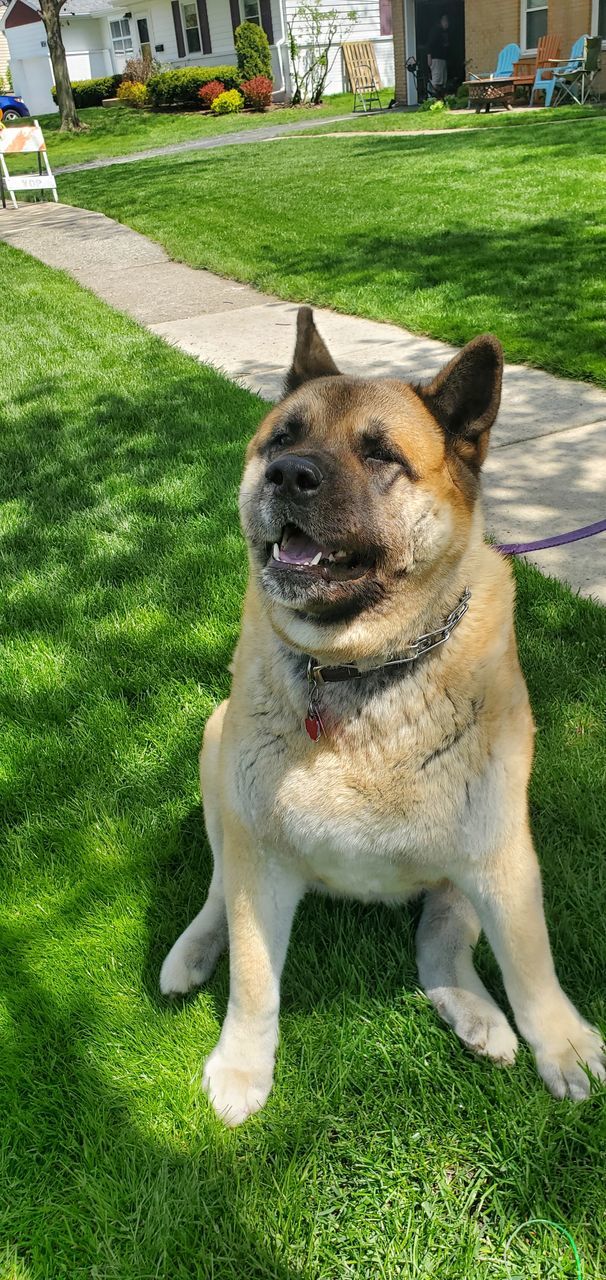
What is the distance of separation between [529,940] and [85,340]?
7535 millimetres

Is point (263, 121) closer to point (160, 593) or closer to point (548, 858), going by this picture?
point (160, 593)

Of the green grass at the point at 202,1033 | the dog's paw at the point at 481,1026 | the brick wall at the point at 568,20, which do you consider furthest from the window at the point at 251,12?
the dog's paw at the point at 481,1026

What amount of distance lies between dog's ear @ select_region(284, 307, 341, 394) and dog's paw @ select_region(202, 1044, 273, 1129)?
68.1 inches

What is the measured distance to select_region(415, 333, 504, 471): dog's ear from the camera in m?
1.93

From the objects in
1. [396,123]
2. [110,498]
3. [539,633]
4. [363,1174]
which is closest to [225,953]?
[363,1174]

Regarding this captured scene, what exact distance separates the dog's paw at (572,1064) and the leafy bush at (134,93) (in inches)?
1582

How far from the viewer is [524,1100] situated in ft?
6.49

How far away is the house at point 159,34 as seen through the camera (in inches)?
1302

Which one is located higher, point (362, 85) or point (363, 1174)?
point (362, 85)

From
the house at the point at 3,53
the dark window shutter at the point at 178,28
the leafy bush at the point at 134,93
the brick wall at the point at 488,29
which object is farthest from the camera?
the house at the point at 3,53

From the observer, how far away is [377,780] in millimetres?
1944

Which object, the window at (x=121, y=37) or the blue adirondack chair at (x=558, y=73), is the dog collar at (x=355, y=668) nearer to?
the blue adirondack chair at (x=558, y=73)

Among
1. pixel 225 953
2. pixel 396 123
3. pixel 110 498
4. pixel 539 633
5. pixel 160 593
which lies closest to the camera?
pixel 225 953

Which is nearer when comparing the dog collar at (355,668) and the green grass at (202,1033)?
the green grass at (202,1033)
